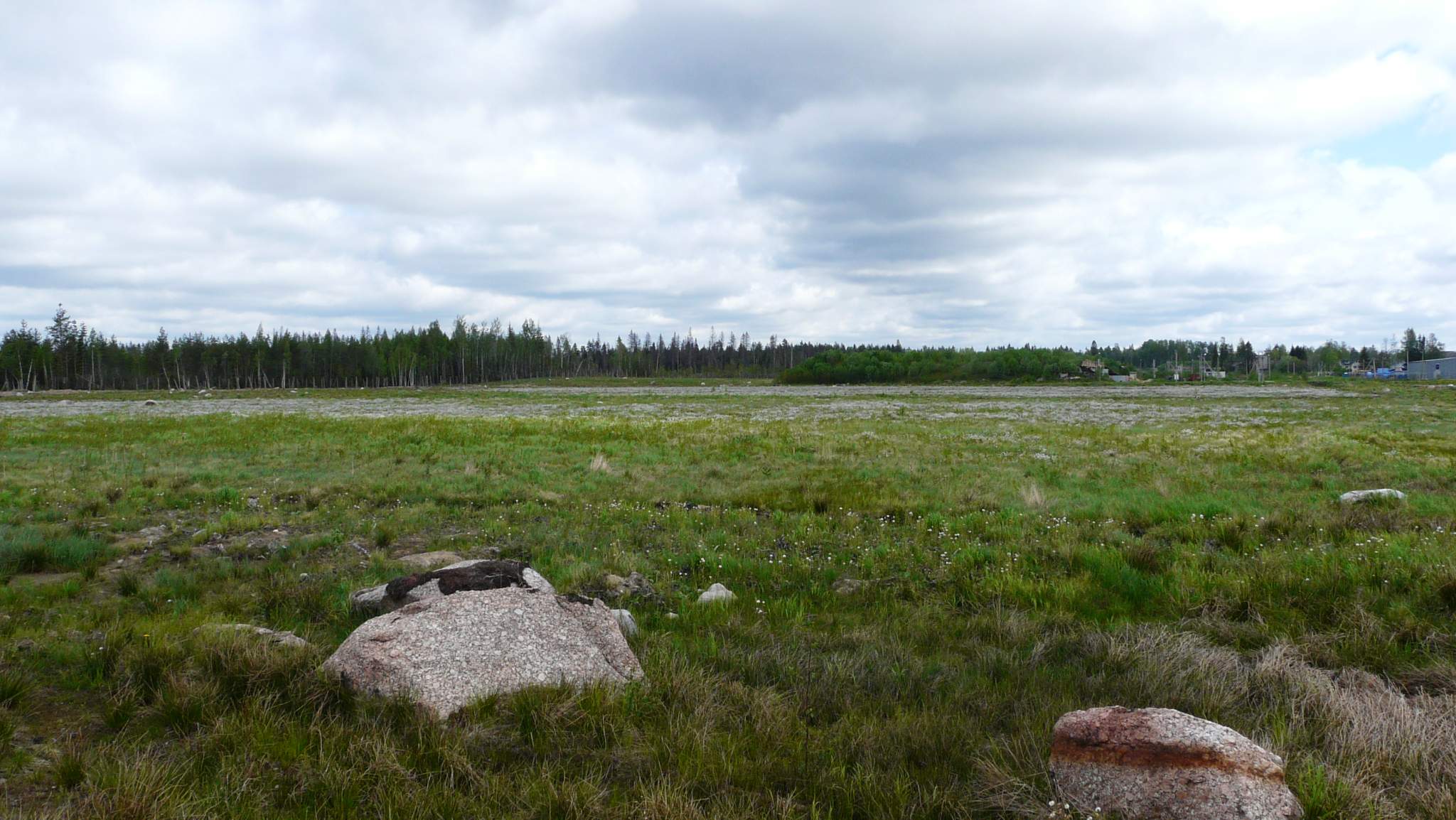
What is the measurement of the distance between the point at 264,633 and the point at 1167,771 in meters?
6.58

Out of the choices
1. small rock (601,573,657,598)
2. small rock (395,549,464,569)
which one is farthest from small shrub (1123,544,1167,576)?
small rock (395,549,464,569)

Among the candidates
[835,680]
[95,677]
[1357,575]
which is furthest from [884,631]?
[95,677]

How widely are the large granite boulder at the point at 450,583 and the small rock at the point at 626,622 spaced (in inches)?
27.2

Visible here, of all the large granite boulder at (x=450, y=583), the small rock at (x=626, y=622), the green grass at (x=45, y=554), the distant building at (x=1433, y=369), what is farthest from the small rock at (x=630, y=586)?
the distant building at (x=1433, y=369)

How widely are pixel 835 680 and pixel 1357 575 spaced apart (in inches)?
251

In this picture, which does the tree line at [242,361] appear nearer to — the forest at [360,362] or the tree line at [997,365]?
the forest at [360,362]

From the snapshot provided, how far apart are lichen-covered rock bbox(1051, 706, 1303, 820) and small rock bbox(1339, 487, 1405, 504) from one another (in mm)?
11931

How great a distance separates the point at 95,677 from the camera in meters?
5.39

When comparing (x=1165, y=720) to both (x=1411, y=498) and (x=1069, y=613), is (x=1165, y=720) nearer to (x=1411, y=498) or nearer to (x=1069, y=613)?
(x=1069, y=613)

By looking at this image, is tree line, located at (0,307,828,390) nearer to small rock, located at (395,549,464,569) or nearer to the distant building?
small rock, located at (395,549,464,569)

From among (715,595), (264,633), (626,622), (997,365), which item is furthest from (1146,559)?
(997,365)

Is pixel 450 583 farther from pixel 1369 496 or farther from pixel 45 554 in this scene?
pixel 1369 496

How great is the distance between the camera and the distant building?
136m

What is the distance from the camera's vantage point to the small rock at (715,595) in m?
7.86
